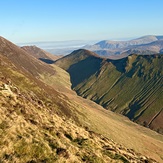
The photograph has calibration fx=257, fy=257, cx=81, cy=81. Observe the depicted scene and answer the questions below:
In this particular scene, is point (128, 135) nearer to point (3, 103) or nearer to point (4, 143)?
point (3, 103)

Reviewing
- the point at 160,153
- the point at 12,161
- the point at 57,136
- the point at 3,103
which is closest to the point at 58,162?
the point at 12,161

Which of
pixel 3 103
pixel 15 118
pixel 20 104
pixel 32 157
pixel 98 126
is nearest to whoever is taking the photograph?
pixel 32 157

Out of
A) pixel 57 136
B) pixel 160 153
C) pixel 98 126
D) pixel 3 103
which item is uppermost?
pixel 3 103

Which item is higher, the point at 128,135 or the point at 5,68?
the point at 5,68

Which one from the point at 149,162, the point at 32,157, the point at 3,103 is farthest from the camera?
the point at 149,162

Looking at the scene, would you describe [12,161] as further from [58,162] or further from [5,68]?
[5,68]

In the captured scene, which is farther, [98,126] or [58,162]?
[98,126]

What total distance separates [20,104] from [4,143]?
16.2 metres

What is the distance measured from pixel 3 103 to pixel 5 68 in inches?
4095

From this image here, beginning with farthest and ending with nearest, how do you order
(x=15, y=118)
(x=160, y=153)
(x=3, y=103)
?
(x=160, y=153) < (x=3, y=103) < (x=15, y=118)

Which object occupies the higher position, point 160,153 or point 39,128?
point 39,128

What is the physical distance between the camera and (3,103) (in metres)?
43.6

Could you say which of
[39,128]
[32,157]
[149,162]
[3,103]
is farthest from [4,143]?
[149,162]

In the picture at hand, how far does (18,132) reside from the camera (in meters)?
35.7
